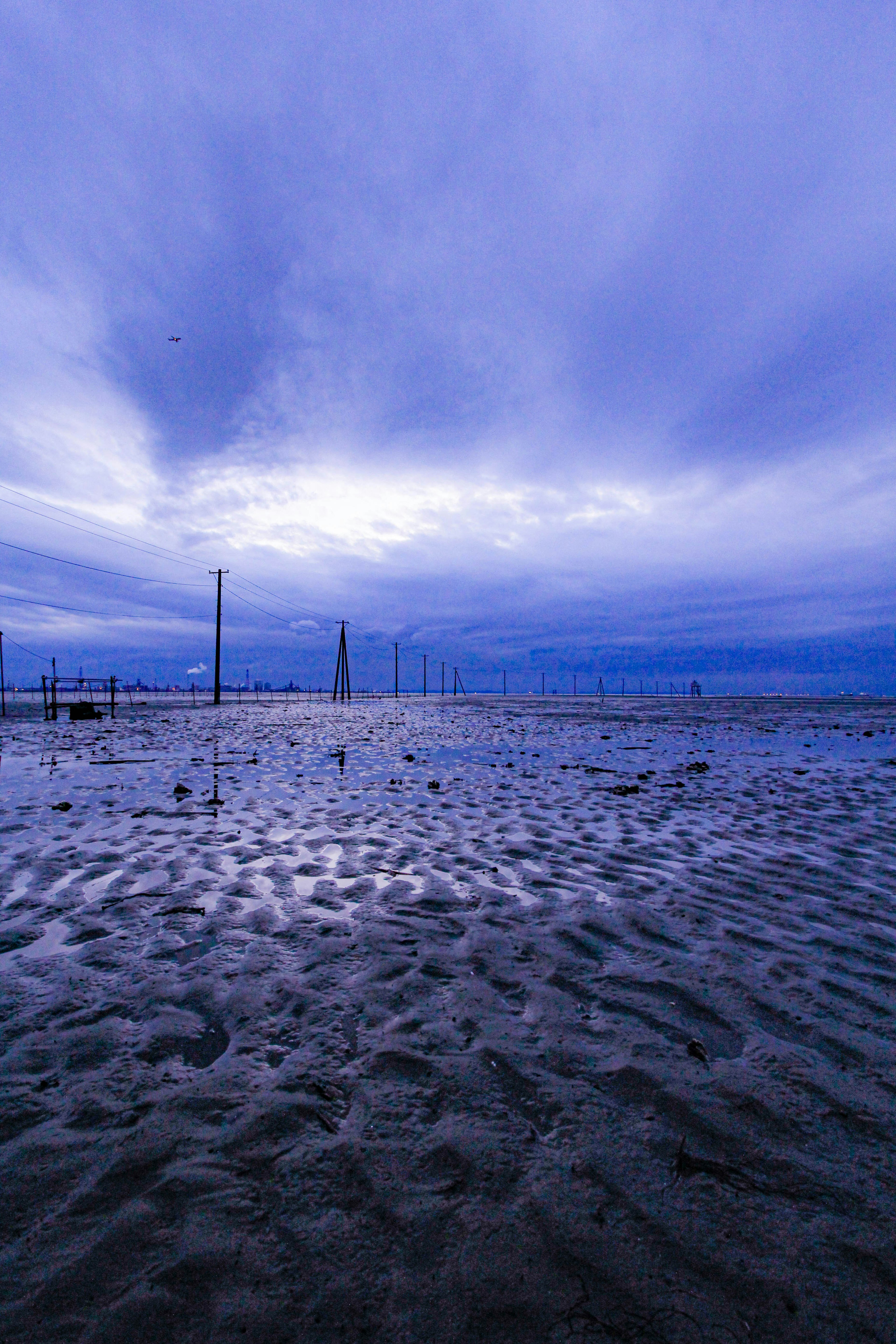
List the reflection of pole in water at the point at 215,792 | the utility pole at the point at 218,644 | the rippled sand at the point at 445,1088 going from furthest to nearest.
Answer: the utility pole at the point at 218,644 < the reflection of pole in water at the point at 215,792 < the rippled sand at the point at 445,1088

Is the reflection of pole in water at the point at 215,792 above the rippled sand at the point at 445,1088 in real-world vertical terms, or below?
above

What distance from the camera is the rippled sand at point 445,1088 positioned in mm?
2238

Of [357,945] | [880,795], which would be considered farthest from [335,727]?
[357,945]

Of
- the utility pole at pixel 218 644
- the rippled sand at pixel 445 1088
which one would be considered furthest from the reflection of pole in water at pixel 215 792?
the utility pole at pixel 218 644

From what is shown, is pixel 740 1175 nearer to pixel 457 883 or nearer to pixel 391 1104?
pixel 391 1104

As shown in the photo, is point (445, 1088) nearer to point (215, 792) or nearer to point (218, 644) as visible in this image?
point (215, 792)

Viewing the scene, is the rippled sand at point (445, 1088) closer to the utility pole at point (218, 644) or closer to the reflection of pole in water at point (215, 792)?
the reflection of pole in water at point (215, 792)

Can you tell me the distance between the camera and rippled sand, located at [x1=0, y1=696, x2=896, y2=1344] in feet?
7.34

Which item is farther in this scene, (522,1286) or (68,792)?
(68,792)

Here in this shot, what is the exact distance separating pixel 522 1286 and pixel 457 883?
4852 millimetres

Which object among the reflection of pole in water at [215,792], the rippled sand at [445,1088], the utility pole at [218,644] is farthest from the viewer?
the utility pole at [218,644]

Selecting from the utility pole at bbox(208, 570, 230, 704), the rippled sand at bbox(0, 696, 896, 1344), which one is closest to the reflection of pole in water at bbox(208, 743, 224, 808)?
the rippled sand at bbox(0, 696, 896, 1344)

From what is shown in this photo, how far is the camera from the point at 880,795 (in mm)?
12977

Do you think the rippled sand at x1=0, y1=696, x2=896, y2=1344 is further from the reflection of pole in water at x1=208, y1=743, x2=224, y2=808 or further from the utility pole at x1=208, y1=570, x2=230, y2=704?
the utility pole at x1=208, y1=570, x2=230, y2=704
